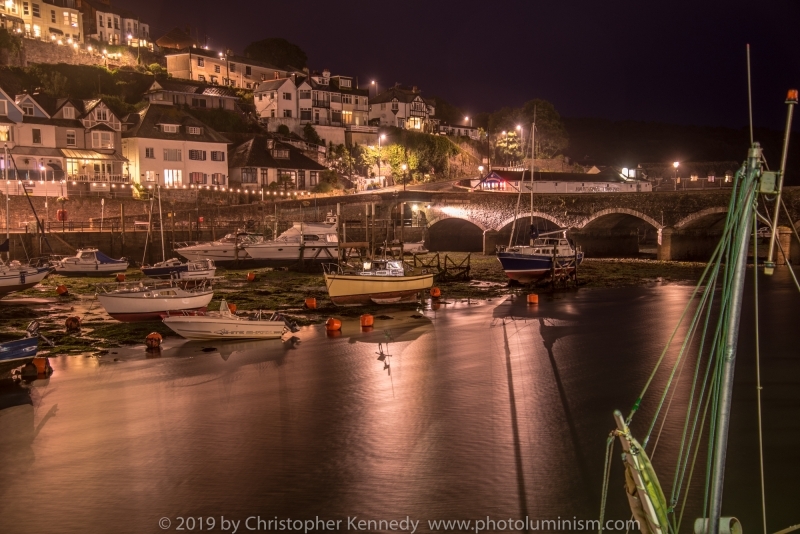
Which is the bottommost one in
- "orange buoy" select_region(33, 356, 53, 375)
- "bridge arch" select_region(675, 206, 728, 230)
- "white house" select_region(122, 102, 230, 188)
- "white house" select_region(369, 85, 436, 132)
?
"orange buoy" select_region(33, 356, 53, 375)

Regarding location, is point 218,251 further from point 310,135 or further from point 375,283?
point 310,135

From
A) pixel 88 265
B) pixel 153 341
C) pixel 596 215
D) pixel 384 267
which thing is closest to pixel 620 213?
pixel 596 215

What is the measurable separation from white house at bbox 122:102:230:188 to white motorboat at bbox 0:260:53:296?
26970 millimetres

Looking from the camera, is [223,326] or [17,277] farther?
[17,277]

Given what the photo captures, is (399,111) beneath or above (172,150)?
above

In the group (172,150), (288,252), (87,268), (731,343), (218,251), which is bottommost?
(87,268)

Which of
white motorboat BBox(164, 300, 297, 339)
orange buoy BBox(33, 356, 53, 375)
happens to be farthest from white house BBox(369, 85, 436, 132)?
orange buoy BBox(33, 356, 53, 375)

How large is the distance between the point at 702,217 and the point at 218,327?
118 feet

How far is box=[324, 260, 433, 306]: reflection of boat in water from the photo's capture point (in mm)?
28734

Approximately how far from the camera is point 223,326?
22359 millimetres

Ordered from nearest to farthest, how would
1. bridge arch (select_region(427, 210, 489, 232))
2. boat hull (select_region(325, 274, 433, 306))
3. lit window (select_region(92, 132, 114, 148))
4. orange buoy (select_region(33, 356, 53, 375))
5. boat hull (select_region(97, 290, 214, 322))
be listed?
orange buoy (select_region(33, 356, 53, 375)) < boat hull (select_region(97, 290, 214, 322)) < boat hull (select_region(325, 274, 433, 306)) < bridge arch (select_region(427, 210, 489, 232)) < lit window (select_region(92, 132, 114, 148))

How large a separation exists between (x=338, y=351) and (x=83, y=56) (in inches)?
2984

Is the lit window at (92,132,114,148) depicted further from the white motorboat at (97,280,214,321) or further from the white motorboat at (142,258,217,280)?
the white motorboat at (97,280,214,321)

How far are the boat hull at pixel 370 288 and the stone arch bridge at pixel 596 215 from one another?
21.1 meters
